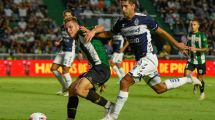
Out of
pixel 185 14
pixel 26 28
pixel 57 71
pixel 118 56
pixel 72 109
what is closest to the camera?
pixel 72 109

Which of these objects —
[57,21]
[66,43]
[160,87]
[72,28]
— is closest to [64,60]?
[66,43]

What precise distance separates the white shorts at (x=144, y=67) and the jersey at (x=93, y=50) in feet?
1.99

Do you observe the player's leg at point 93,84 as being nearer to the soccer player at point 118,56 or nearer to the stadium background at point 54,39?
the stadium background at point 54,39

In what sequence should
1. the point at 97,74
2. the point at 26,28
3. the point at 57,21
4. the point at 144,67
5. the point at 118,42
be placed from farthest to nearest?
the point at 57,21
the point at 26,28
the point at 118,42
the point at 144,67
the point at 97,74

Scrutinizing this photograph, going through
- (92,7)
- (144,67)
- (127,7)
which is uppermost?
(127,7)

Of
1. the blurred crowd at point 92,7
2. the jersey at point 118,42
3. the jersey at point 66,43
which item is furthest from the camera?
the blurred crowd at point 92,7

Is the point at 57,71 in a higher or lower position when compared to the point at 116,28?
lower

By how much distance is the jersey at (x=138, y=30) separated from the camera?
1202cm

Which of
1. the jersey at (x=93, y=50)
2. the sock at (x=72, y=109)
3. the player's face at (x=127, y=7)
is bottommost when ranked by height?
the sock at (x=72, y=109)

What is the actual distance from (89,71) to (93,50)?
414 millimetres

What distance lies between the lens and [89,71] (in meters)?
12.0

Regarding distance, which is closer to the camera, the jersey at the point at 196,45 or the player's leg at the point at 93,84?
the player's leg at the point at 93,84

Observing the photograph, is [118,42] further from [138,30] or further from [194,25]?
[138,30]

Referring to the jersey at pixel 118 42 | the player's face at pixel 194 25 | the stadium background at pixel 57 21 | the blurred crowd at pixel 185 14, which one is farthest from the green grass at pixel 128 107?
the blurred crowd at pixel 185 14
